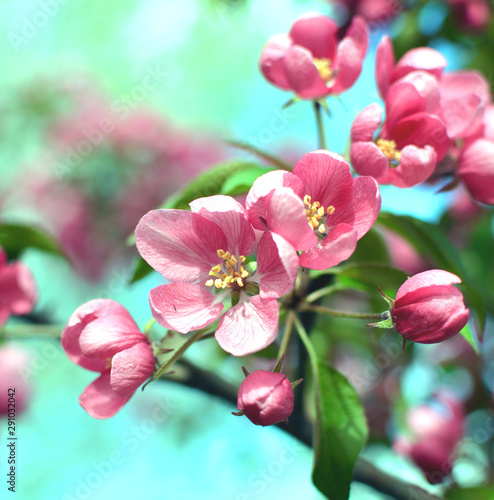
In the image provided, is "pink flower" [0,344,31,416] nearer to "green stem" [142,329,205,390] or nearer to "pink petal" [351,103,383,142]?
"green stem" [142,329,205,390]

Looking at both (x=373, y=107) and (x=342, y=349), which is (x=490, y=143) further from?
(x=342, y=349)

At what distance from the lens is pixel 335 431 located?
3.71 feet

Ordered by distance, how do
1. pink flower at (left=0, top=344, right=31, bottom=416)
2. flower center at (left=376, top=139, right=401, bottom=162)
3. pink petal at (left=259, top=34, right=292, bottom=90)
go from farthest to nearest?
pink flower at (left=0, top=344, right=31, bottom=416)
pink petal at (left=259, top=34, right=292, bottom=90)
flower center at (left=376, top=139, right=401, bottom=162)

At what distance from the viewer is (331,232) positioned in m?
0.96

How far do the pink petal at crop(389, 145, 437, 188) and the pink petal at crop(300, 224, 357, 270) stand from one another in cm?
22

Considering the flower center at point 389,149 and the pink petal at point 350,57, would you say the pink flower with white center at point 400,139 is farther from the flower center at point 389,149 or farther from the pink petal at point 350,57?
the pink petal at point 350,57

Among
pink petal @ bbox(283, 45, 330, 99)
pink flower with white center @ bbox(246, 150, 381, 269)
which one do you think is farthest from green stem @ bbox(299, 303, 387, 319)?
pink petal @ bbox(283, 45, 330, 99)

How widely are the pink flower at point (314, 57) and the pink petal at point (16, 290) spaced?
2.72ft

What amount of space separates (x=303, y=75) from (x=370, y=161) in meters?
0.30

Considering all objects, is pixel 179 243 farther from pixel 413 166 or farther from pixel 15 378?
pixel 15 378

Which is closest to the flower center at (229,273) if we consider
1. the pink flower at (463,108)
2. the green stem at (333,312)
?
the green stem at (333,312)

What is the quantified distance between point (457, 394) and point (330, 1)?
1838 millimetres

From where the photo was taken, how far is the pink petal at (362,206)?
91 centimetres

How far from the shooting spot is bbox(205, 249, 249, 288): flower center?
3.25 feet
